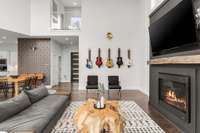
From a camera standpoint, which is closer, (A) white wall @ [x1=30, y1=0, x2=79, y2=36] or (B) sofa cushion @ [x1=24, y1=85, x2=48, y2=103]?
(B) sofa cushion @ [x1=24, y1=85, x2=48, y2=103]

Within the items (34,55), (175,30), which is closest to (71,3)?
(34,55)

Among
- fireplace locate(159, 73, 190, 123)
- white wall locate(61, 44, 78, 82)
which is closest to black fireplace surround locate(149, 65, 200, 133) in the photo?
fireplace locate(159, 73, 190, 123)

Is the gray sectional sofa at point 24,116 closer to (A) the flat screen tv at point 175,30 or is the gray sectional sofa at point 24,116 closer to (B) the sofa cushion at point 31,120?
(B) the sofa cushion at point 31,120

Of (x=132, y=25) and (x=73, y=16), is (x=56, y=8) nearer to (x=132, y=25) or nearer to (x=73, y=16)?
(x=73, y=16)

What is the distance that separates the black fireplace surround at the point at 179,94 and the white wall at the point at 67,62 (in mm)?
8357

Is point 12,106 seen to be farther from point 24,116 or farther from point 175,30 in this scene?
point 175,30

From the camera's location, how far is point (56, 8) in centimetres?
1021

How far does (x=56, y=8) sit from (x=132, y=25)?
15.1 ft

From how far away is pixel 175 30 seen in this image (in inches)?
135

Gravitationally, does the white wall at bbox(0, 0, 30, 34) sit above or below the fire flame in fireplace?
above

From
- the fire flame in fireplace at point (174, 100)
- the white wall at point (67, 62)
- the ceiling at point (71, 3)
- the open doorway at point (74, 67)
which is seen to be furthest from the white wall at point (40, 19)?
the fire flame in fireplace at point (174, 100)

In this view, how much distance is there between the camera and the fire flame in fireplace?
132 inches

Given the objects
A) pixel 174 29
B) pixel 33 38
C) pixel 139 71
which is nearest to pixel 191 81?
pixel 174 29

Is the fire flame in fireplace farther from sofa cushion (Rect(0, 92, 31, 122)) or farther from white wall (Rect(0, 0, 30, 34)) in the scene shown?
white wall (Rect(0, 0, 30, 34))
